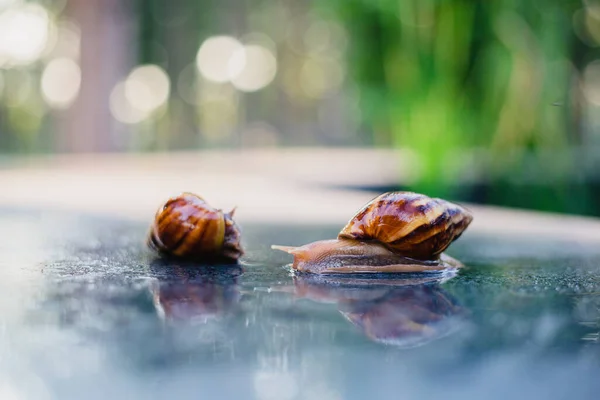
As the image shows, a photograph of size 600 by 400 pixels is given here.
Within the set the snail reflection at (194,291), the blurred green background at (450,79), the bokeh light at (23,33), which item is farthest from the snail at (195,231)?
the bokeh light at (23,33)

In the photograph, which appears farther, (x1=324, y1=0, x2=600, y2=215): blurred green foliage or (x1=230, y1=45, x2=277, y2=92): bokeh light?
(x1=230, y1=45, x2=277, y2=92): bokeh light

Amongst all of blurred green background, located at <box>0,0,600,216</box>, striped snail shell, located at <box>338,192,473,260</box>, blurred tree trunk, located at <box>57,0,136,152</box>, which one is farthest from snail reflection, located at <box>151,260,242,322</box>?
blurred tree trunk, located at <box>57,0,136,152</box>

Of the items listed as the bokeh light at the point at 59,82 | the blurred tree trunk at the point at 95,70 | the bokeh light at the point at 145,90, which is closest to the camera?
the blurred tree trunk at the point at 95,70

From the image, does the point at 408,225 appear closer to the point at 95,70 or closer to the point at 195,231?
the point at 195,231

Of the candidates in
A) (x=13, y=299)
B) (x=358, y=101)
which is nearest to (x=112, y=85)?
(x=358, y=101)

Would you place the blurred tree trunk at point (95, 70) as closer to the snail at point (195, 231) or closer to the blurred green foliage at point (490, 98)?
the blurred green foliage at point (490, 98)

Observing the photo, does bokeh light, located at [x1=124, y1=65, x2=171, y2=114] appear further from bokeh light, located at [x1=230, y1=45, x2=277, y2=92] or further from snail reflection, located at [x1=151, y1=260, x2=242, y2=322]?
snail reflection, located at [x1=151, y1=260, x2=242, y2=322]
